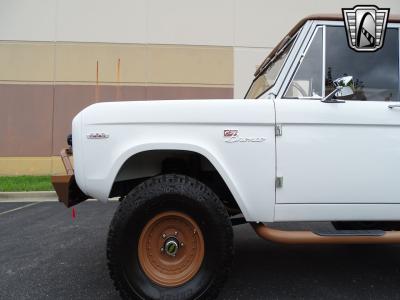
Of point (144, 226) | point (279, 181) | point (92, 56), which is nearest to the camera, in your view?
point (144, 226)

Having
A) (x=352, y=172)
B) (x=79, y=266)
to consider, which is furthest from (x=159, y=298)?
(x=352, y=172)

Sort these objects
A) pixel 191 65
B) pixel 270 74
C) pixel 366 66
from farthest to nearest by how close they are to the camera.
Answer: pixel 191 65 → pixel 270 74 → pixel 366 66

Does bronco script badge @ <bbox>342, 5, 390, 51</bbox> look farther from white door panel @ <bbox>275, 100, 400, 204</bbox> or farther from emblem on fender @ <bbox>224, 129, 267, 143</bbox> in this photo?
emblem on fender @ <bbox>224, 129, 267, 143</bbox>

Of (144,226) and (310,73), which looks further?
(310,73)

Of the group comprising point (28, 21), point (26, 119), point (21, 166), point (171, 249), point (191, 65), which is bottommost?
point (171, 249)

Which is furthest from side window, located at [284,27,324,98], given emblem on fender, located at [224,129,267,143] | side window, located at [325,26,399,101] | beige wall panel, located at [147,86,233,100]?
beige wall panel, located at [147,86,233,100]

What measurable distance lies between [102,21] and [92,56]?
1.08m

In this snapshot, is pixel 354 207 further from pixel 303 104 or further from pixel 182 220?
pixel 182 220

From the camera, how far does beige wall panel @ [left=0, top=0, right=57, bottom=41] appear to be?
426 inches

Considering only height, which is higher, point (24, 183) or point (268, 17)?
point (268, 17)

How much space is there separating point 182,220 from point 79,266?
1.49 metres

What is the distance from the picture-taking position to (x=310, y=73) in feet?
9.07

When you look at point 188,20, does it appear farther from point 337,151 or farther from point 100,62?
point 337,151

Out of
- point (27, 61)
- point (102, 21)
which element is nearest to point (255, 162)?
point (102, 21)
